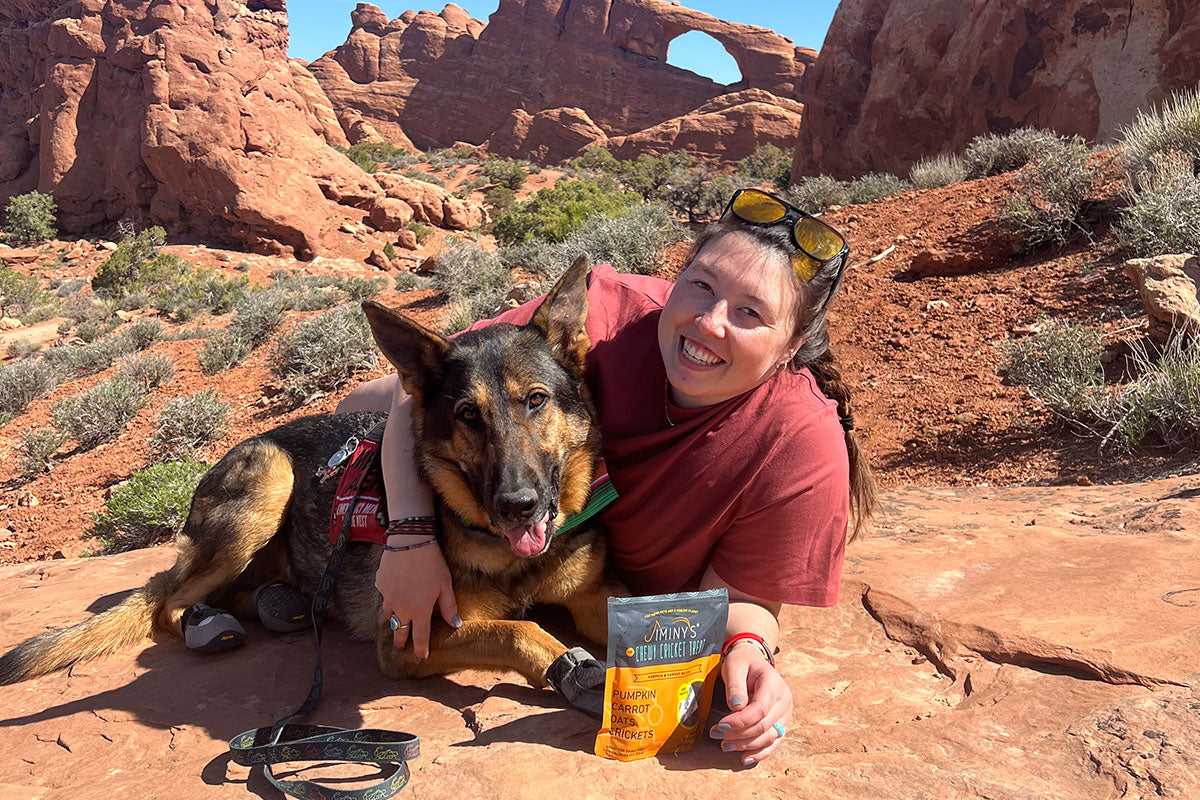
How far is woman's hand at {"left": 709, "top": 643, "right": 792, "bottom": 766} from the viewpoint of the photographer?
2.04 m

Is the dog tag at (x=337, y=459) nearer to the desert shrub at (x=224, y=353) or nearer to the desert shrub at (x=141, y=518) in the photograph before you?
the desert shrub at (x=141, y=518)

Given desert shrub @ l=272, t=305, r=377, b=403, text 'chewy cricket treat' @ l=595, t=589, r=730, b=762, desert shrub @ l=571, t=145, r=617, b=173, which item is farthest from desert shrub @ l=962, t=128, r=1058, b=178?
desert shrub @ l=571, t=145, r=617, b=173

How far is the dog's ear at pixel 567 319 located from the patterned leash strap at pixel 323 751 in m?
1.59

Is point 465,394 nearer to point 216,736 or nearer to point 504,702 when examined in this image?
point 504,702

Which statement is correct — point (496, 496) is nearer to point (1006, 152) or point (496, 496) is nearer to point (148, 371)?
point (148, 371)

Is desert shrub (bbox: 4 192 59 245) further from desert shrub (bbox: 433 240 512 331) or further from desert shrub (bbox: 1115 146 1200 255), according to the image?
desert shrub (bbox: 1115 146 1200 255)

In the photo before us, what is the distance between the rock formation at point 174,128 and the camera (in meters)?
30.5

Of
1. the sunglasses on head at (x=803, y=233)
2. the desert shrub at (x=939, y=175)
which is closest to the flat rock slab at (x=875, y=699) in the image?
the sunglasses on head at (x=803, y=233)

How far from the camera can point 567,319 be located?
3.12m

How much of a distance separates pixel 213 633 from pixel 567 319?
224 cm

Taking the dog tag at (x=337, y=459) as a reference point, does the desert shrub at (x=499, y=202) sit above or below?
above

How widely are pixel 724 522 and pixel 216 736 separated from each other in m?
1.99

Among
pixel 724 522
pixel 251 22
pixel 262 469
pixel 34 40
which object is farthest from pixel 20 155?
pixel 724 522

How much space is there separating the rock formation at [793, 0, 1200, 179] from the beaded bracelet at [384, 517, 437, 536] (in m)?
17.0
